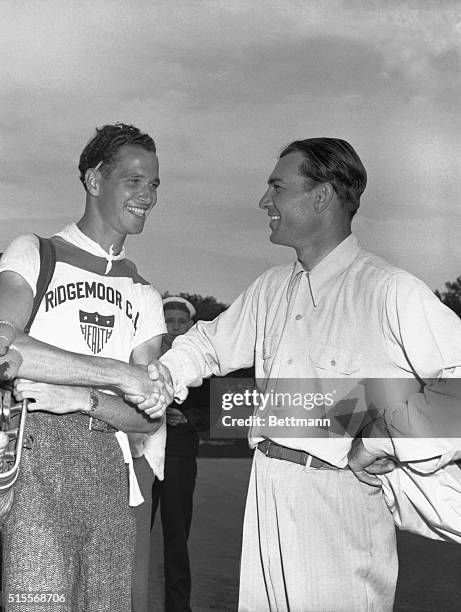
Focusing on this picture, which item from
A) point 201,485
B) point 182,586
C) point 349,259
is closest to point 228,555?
point 182,586

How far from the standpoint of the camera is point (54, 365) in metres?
2.46

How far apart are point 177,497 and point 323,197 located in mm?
2279

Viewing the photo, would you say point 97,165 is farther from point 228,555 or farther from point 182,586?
point 228,555

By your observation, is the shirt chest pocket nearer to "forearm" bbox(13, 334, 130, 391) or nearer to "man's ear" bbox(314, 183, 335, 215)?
"man's ear" bbox(314, 183, 335, 215)

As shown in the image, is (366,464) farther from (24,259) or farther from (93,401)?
(24,259)

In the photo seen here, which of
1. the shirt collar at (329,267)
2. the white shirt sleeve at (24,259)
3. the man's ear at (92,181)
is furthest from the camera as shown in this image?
the shirt collar at (329,267)

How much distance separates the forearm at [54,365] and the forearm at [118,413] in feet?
0.17

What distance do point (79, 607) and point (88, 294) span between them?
776mm

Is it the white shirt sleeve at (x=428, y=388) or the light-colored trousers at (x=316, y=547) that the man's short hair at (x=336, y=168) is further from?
the light-colored trousers at (x=316, y=547)

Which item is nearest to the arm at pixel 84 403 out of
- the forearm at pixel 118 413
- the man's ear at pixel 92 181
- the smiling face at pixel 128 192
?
the forearm at pixel 118 413

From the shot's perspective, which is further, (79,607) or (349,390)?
(349,390)

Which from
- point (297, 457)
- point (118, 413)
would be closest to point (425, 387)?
point (297, 457)

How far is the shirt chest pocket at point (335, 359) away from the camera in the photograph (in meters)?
2.71

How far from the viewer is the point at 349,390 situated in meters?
2.72
